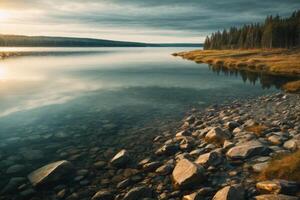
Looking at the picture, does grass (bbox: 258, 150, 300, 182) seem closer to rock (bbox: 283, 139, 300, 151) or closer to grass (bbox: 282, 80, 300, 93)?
rock (bbox: 283, 139, 300, 151)

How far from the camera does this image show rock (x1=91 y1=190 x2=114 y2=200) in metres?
10.5

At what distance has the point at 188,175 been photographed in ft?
35.8

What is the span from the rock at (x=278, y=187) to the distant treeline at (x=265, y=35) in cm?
12510

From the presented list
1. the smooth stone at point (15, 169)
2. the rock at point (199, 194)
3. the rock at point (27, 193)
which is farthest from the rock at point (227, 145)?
the smooth stone at point (15, 169)

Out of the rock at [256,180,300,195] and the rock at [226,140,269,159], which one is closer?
the rock at [256,180,300,195]

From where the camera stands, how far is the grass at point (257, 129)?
1605cm

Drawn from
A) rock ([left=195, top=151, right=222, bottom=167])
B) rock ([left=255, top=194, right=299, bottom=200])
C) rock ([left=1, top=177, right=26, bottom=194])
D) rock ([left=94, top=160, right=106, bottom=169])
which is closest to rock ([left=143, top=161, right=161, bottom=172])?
rock ([left=195, top=151, right=222, bottom=167])

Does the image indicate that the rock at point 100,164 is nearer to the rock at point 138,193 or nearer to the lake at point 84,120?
the lake at point 84,120

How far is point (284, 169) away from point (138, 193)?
5.19 m

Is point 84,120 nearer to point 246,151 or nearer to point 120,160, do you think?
point 120,160

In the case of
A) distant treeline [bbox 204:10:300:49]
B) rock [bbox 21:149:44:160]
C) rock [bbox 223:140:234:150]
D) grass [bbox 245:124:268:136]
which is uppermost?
distant treeline [bbox 204:10:300:49]

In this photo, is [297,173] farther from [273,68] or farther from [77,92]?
[273,68]

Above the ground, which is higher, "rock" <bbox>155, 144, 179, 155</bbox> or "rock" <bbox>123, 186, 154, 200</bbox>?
"rock" <bbox>155, 144, 179, 155</bbox>

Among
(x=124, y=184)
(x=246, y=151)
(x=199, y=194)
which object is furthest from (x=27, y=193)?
(x=246, y=151)
